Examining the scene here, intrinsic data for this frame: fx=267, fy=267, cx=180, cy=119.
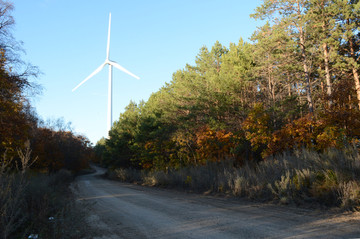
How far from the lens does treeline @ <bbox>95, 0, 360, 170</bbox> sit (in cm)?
1463

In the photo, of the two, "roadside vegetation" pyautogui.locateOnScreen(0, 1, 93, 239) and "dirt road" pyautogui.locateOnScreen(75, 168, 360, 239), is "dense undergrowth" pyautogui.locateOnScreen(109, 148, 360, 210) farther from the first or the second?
"roadside vegetation" pyautogui.locateOnScreen(0, 1, 93, 239)

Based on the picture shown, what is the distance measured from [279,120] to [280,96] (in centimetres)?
355

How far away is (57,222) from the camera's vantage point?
5.57m

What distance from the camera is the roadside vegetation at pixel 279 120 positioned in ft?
31.5

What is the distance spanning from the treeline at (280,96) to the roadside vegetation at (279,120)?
8 cm

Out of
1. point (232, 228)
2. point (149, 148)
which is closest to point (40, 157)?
point (149, 148)

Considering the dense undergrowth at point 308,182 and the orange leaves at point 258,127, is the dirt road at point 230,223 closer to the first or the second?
the dense undergrowth at point 308,182

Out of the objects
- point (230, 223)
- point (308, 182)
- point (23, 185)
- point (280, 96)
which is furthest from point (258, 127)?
point (23, 185)

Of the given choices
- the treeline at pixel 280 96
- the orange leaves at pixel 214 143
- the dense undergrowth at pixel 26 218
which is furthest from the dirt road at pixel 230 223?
the orange leaves at pixel 214 143

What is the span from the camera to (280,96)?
22.7 metres

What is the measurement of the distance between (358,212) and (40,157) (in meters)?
31.0

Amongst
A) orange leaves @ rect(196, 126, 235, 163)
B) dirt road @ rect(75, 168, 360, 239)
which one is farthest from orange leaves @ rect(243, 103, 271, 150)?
dirt road @ rect(75, 168, 360, 239)

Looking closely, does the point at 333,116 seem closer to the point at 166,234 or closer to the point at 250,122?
the point at 250,122

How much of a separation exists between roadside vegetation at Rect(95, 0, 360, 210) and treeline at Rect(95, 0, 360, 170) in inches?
3.0
